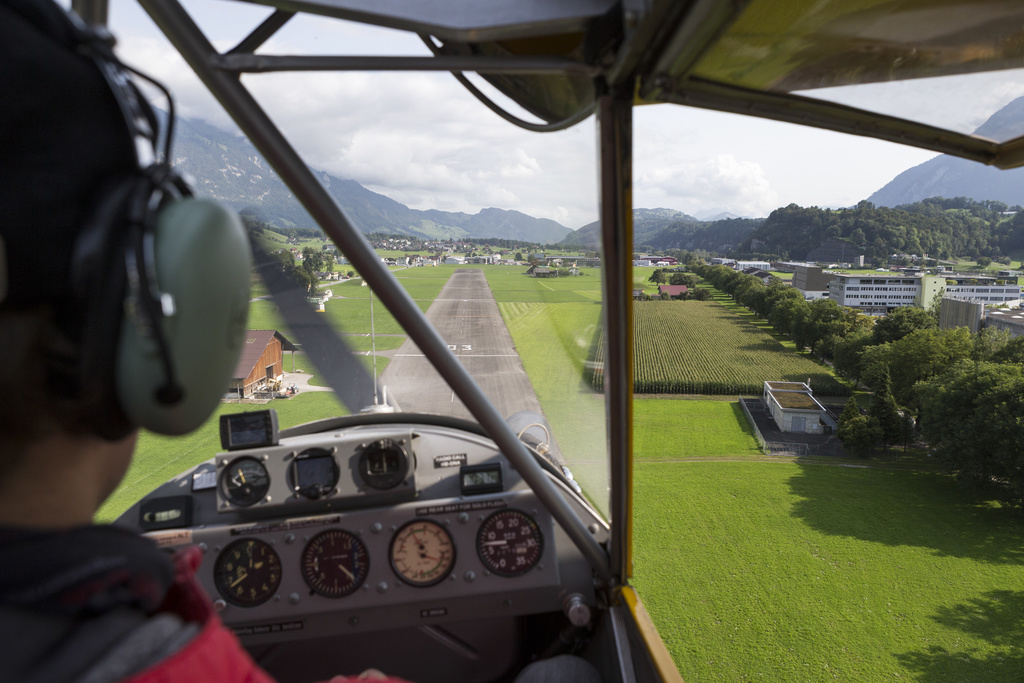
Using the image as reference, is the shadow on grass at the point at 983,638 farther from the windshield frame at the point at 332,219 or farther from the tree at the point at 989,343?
the windshield frame at the point at 332,219

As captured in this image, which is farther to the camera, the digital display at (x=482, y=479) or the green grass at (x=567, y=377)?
the digital display at (x=482, y=479)

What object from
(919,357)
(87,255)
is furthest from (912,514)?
(87,255)

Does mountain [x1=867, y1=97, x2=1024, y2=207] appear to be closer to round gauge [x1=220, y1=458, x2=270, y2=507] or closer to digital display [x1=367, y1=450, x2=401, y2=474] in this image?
digital display [x1=367, y1=450, x2=401, y2=474]

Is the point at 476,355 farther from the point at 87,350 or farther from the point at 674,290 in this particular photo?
the point at 674,290

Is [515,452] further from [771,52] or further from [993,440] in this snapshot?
[993,440]

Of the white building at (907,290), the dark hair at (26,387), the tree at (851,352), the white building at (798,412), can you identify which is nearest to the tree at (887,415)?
the white building at (798,412)

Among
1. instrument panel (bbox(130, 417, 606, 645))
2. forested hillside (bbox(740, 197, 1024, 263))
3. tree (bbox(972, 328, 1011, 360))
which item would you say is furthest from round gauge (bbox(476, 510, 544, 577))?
forested hillside (bbox(740, 197, 1024, 263))

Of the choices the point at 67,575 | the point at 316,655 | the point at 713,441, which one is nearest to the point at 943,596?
the point at 713,441
